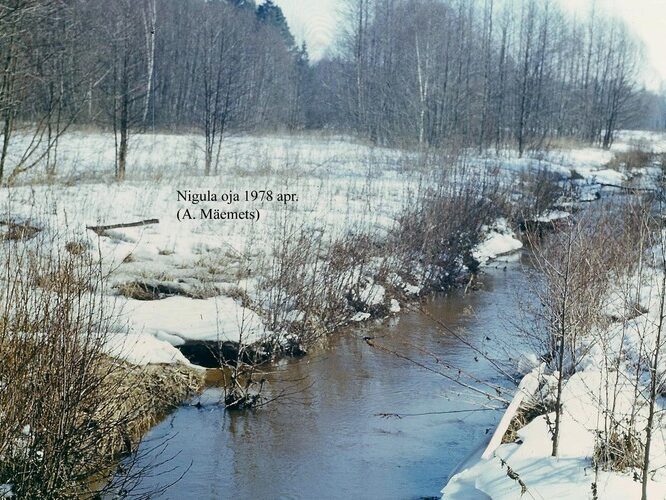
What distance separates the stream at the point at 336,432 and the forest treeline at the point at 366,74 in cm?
1141

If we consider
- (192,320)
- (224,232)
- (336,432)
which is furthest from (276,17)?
(336,432)

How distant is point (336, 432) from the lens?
8.41 metres

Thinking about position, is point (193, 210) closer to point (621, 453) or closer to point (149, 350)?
point (149, 350)

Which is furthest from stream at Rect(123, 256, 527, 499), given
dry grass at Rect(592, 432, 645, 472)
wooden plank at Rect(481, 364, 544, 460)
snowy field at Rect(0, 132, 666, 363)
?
dry grass at Rect(592, 432, 645, 472)

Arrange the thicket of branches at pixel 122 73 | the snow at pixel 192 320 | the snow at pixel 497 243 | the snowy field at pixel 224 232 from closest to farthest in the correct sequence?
the snowy field at pixel 224 232
the snow at pixel 192 320
the thicket of branches at pixel 122 73
the snow at pixel 497 243

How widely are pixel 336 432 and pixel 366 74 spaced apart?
32646mm

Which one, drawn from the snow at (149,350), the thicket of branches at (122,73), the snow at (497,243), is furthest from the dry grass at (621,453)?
the thicket of branches at (122,73)

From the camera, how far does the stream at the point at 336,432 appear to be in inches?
282

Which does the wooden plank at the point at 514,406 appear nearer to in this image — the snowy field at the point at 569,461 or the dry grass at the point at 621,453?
the snowy field at the point at 569,461

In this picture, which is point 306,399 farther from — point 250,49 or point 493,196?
point 250,49

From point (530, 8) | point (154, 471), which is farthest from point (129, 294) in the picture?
point (530, 8)

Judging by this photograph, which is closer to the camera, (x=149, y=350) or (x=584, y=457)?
(x=584, y=457)

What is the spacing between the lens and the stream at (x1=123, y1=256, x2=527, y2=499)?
7.16 m

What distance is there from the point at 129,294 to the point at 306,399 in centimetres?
337
